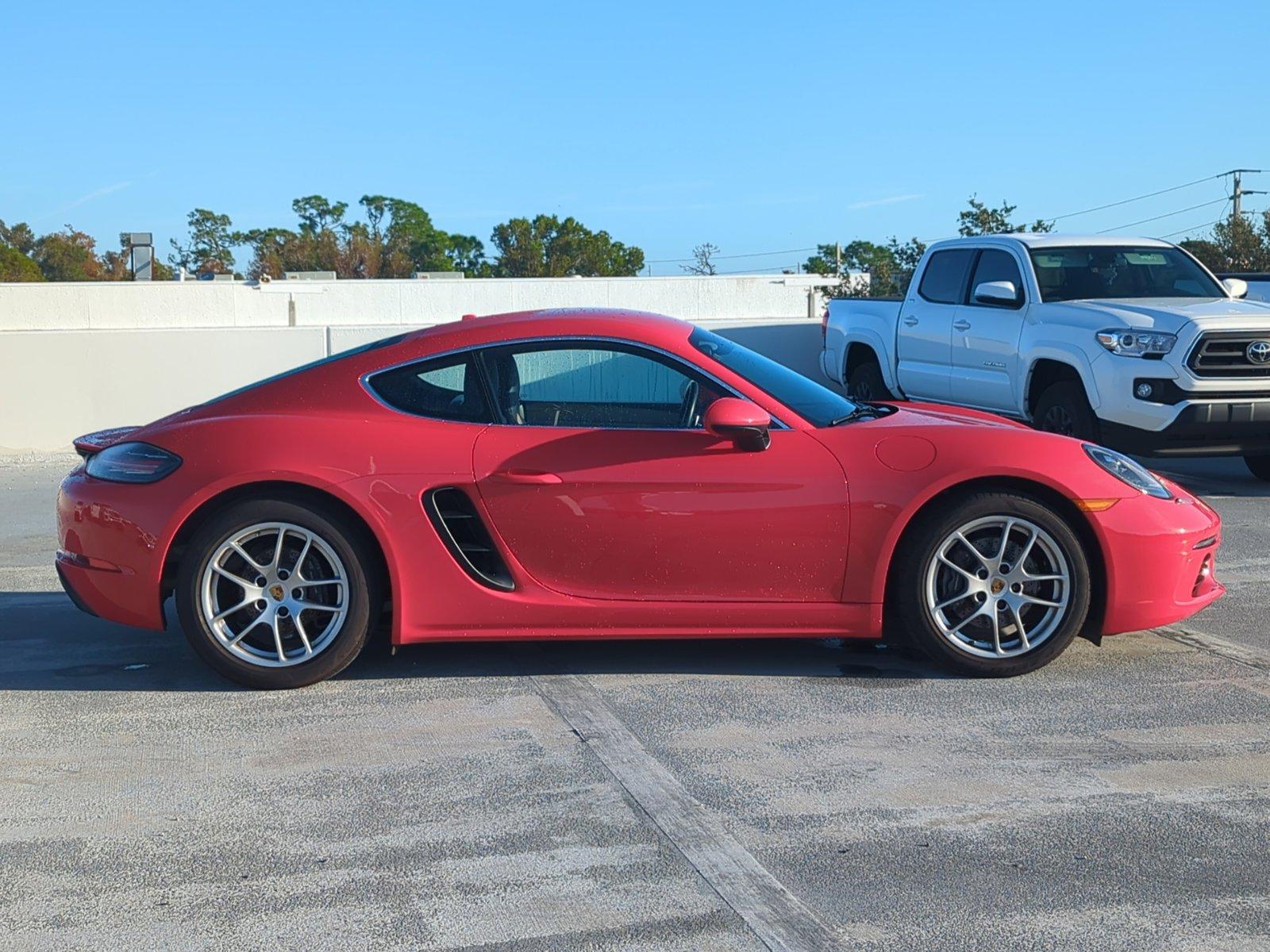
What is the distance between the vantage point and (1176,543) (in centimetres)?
519

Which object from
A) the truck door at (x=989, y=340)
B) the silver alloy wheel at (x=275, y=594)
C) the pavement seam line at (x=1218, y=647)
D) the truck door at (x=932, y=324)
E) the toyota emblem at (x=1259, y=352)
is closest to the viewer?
the silver alloy wheel at (x=275, y=594)

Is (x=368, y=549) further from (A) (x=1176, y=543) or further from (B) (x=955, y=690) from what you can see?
(A) (x=1176, y=543)

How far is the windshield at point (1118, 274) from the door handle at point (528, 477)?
6.86m

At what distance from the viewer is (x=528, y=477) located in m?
5.10

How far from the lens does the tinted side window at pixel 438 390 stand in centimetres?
526

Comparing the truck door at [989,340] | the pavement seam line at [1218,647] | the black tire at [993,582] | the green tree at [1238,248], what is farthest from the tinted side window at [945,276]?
the green tree at [1238,248]

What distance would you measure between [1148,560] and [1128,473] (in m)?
0.37

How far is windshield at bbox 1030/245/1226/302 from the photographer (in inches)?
426

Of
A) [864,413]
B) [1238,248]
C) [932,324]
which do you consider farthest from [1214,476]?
[1238,248]

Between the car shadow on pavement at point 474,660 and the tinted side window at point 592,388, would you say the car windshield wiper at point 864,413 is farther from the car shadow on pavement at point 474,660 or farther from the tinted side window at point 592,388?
the car shadow on pavement at point 474,660

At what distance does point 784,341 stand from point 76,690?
11721mm

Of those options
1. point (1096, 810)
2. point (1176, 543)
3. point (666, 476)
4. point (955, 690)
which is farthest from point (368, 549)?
point (1176, 543)

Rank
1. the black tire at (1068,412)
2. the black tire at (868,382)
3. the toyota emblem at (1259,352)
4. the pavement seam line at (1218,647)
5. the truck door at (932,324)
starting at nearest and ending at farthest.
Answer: the pavement seam line at (1218,647), the toyota emblem at (1259,352), the black tire at (1068,412), the truck door at (932,324), the black tire at (868,382)

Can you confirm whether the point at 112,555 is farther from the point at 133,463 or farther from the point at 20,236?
the point at 20,236
